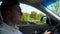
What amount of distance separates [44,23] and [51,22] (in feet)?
0.66

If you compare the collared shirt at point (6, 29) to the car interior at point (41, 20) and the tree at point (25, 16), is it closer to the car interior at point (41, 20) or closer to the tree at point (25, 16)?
the car interior at point (41, 20)

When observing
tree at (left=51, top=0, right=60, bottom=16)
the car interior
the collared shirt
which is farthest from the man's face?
tree at (left=51, top=0, right=60, bottom=16)

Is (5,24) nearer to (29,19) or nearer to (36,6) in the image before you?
(36,6)

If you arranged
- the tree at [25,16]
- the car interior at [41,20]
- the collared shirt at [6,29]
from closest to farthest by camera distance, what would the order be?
1. the collared shirt at [6,29]
2. the car interior at [41,20]
3. the tree at [25,16]

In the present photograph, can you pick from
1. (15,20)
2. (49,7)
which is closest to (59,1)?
(49,7)

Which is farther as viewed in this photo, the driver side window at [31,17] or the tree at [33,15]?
the tree at [33,15]

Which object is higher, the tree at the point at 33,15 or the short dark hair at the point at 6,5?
the short dark hair at the point at 6,5

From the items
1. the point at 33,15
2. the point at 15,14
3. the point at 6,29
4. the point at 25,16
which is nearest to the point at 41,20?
→ the point at 33,15

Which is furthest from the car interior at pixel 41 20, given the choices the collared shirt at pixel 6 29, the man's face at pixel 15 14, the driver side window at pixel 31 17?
the collared shirt at pixel 6 29

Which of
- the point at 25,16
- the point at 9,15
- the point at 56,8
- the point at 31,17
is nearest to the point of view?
the point at 9,15

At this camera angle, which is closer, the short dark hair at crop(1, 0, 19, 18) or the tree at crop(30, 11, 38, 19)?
the short dark hair at crop(1, 0, 19, 18)

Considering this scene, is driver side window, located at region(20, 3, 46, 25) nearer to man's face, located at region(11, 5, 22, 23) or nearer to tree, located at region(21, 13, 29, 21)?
tree, located at region(21, 13, 29, 21)

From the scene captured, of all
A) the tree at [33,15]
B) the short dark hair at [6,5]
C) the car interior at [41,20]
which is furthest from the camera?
the tree at [33,15]

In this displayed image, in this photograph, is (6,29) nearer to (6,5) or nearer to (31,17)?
(6,5)
